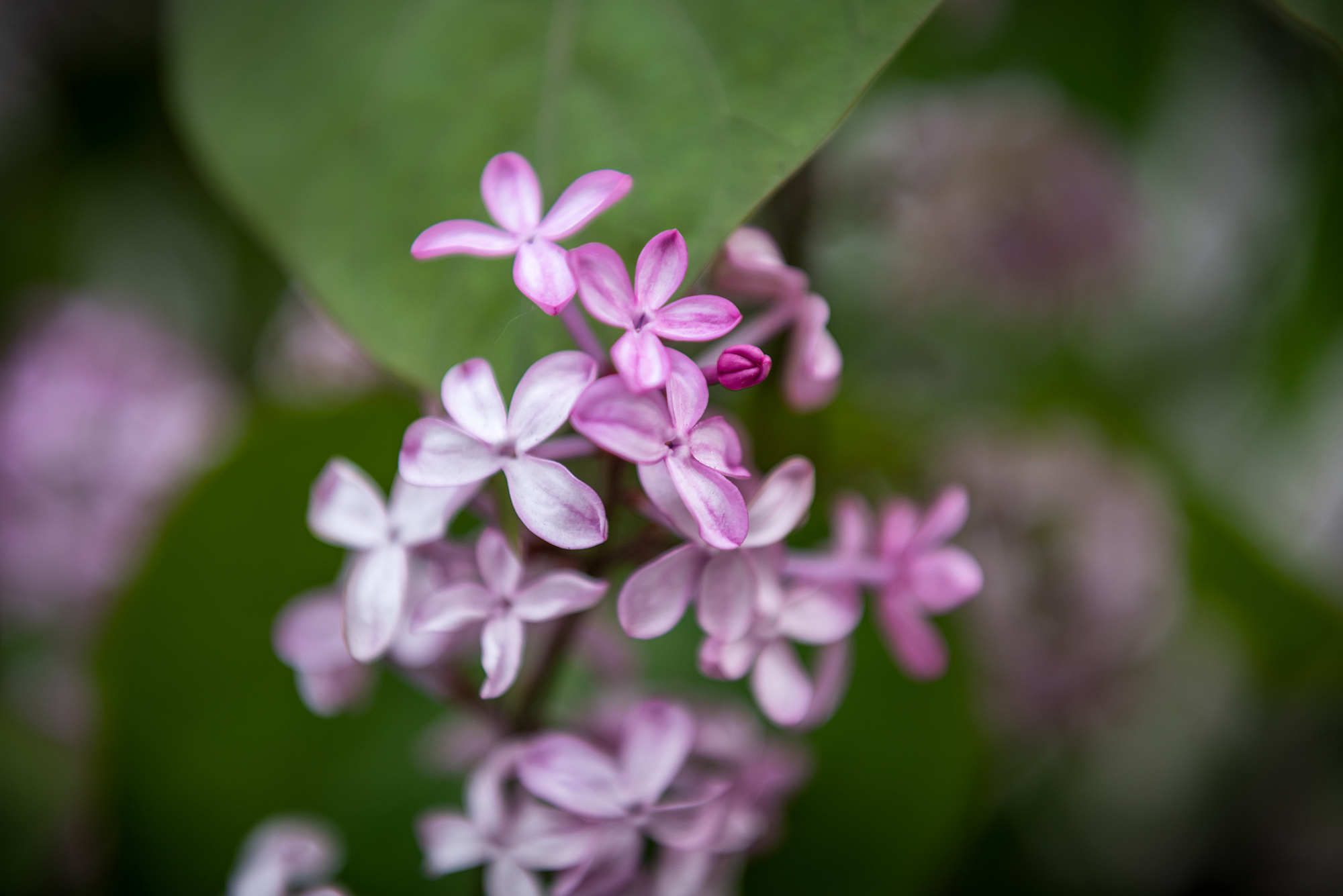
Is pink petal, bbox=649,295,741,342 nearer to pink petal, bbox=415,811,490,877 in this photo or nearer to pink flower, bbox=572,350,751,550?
pink flower, bbox=572,350,751,550

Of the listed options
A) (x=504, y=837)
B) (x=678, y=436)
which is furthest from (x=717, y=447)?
(x=504, y=837)

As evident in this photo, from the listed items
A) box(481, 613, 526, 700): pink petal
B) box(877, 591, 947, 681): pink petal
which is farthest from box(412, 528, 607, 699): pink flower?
box(877, 591, 947, 681): pink petal

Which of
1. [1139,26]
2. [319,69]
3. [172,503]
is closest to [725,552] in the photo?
[319,69]

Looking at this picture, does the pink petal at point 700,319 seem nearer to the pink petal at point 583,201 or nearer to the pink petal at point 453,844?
the pink petal at point 583,201

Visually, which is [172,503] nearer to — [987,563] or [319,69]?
[319,69]

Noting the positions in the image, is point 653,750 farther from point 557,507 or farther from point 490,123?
point 490,123

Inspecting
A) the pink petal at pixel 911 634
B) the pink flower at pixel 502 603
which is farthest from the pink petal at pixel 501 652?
the pink petal at pixel 911 634
